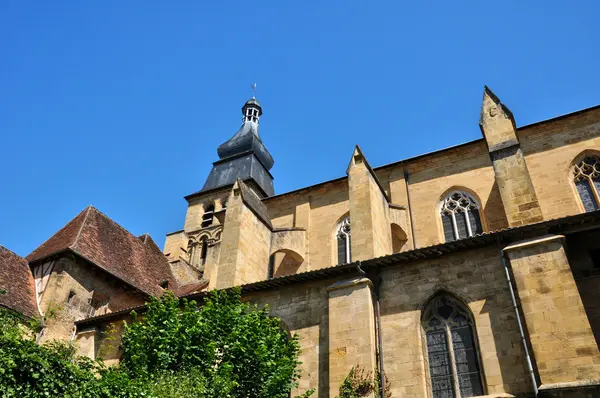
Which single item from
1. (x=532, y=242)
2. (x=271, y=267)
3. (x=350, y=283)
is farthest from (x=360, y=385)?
(x=271, y=267)

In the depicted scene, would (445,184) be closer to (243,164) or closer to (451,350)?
(451,350)

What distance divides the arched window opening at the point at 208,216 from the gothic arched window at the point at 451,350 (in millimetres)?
19502

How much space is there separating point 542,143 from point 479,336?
25.3 ft

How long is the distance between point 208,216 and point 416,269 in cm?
1963

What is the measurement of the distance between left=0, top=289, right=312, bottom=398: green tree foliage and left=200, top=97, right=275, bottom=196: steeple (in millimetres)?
19636

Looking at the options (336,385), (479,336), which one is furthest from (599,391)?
(336,385)

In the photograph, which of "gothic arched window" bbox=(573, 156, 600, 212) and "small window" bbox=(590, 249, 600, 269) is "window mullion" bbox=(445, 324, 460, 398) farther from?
"gothic arched window" bbox=(573, 156, 600, 212)

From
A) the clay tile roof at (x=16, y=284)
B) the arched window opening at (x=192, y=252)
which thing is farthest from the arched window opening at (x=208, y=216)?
the clay tile roof at (x=16, y=284)

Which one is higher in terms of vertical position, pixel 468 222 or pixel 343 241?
pixel 343 241

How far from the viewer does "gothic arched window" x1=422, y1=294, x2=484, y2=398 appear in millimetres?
9672

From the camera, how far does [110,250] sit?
18.1m

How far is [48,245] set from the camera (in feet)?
57.9

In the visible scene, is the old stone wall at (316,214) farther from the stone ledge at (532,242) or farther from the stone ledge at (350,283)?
the stone ledge at (532,242)

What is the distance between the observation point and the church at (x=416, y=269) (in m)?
9.38
